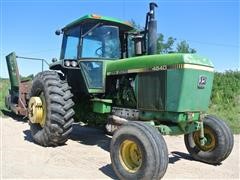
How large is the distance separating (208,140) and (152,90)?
1.49m

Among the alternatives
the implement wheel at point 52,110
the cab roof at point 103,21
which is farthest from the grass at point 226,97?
the cab roof at point 103,21

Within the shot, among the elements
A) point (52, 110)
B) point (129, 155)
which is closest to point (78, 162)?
point (129, 155)

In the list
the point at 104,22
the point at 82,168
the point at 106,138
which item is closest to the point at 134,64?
the point at 104,22

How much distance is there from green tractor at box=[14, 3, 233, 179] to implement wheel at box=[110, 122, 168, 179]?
13 mm

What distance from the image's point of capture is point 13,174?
5.12 metres

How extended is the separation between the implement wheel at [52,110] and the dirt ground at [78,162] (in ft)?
0.76

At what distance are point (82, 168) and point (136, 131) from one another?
4.08 feet

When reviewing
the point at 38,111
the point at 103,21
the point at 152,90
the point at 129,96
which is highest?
the point at 103,21

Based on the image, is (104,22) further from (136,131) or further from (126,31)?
(136,131)

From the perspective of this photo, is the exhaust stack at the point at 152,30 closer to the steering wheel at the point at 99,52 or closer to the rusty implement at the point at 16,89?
the steering wheel at the point at 99,52

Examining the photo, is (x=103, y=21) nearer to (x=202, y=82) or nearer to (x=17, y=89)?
(x=202, y=82)

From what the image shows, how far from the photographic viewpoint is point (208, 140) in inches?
246

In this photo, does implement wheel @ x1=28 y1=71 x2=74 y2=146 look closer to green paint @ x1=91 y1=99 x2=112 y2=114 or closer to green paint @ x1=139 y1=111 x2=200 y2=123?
green paint @ x1=91 y1=99 x2=112 y2=114

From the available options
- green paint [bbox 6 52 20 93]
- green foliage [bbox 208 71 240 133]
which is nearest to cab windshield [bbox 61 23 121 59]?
green paint [bbox 6 52 20 93]
